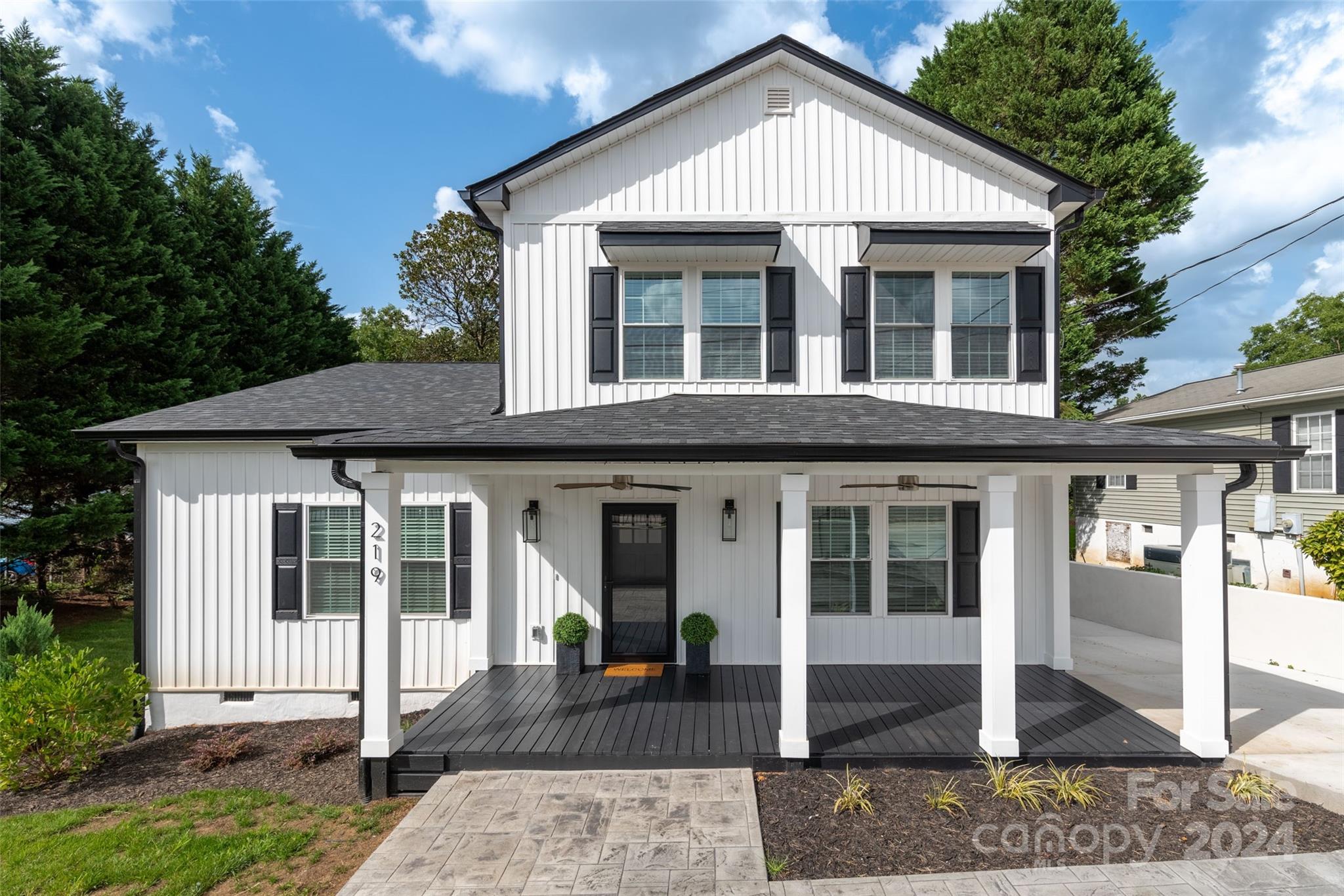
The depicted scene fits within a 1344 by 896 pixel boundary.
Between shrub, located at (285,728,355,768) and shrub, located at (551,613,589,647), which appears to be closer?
shrub, located at (285,728,355,768)

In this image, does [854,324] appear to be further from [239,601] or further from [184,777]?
[184,777]

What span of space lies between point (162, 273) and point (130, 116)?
190 inches

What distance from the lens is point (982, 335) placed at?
675 centimetres

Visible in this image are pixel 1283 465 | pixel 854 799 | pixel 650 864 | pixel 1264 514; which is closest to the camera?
pixel 650 864

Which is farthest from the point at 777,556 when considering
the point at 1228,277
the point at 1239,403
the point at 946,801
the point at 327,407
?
the point at 1239,403

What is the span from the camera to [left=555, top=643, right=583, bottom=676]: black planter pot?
21.4ft

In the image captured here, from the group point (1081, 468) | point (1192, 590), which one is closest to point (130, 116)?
point (1081, 468)

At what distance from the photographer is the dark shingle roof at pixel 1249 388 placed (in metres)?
11.4

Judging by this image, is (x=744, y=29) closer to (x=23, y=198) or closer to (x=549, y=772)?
(x=549, y=772)

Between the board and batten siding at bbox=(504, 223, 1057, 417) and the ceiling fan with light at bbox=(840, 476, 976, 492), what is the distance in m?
0.91

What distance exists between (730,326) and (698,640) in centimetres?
360

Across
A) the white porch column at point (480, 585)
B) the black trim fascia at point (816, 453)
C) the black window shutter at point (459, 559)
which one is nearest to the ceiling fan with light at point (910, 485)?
the black trim fascia at point (816, 453)

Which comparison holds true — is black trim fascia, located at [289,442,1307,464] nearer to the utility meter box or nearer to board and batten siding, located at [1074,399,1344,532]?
board and batten siding, located at [1074,399,1344,532]

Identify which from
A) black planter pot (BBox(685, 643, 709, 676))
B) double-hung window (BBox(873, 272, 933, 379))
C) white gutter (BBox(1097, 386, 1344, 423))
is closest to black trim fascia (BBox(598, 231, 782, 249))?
double-hung window (BBox(873, 272, 933, 379))
